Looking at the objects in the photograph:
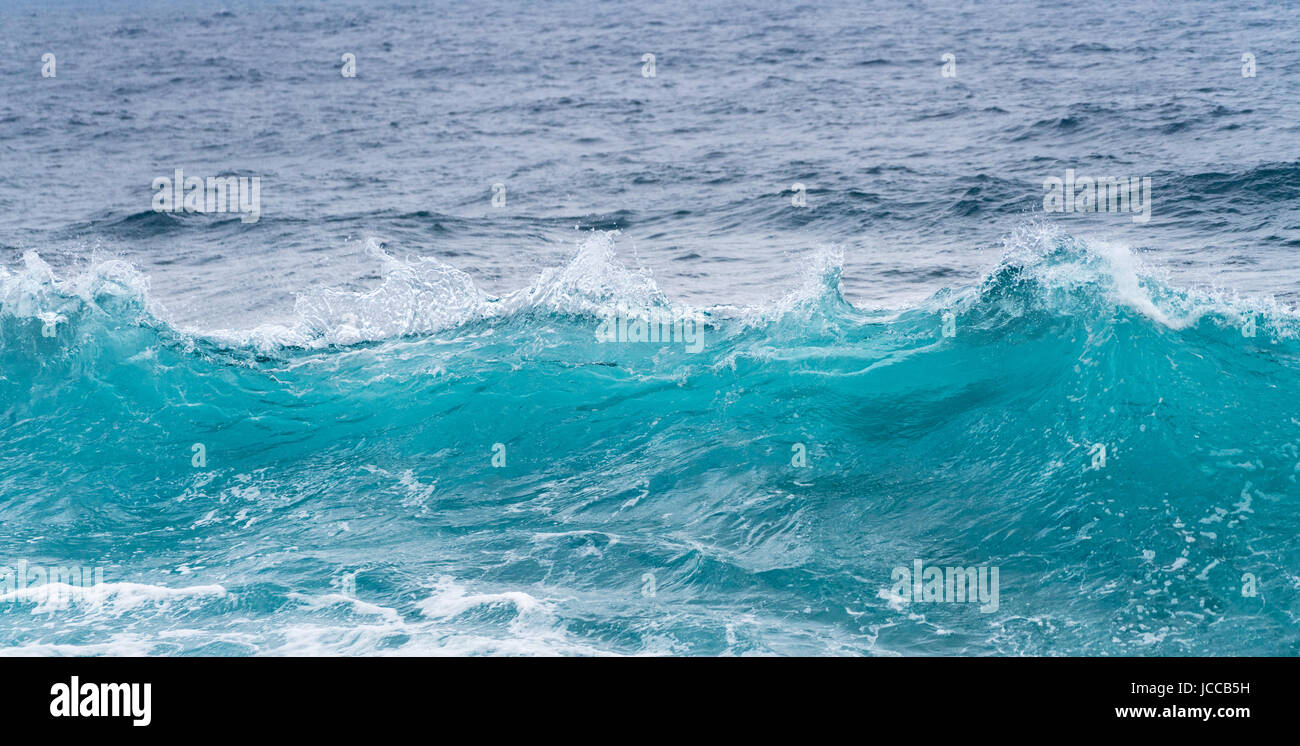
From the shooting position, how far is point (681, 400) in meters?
11.0

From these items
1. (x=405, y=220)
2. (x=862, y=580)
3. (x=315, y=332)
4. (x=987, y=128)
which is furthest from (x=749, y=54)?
(x=862, y=580)

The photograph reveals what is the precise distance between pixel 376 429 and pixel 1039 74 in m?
21.2

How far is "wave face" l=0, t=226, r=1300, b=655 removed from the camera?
24.6 feet

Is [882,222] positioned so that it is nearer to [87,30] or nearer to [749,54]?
[749,54]

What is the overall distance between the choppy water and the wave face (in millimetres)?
36

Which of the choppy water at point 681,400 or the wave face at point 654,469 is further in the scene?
the choppy water at point 681,400

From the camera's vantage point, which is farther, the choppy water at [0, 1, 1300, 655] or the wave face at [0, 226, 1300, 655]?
the choppy water at [0, 1, 1300, 655]

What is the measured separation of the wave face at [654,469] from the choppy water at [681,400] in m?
0.04

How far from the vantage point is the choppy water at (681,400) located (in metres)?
7.71

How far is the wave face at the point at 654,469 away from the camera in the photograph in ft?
24.6

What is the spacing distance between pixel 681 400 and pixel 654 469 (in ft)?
4.12

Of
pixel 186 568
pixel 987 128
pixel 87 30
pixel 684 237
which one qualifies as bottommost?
pixel 186 568
